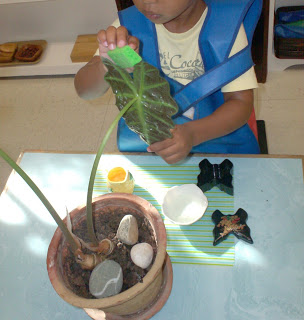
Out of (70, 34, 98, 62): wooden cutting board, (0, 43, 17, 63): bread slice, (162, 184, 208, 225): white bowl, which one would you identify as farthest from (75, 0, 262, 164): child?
(0, 43, 17, 63): bread slice

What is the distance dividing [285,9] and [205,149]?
1.33m

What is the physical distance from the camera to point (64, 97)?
233 cm

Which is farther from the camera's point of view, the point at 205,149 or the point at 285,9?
the point at 285,9

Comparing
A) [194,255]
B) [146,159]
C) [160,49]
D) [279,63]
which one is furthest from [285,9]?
[194,255]

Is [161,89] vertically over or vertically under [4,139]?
over

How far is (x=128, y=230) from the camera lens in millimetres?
731

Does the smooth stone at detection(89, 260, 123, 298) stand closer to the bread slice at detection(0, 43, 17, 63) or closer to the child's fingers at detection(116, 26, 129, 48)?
the child's fingers at detection(116, 26, 129, 48)

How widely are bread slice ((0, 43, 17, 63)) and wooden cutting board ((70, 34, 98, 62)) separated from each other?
1.40 ft

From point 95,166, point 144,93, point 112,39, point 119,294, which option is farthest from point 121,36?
point 119,294

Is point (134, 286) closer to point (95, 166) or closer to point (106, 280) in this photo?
point (106, 280)

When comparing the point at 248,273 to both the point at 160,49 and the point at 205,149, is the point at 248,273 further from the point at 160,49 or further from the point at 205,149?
the point at 160,49

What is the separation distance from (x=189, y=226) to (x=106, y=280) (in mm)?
292

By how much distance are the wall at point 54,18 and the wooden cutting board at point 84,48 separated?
84mm

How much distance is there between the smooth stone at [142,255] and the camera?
71cm
